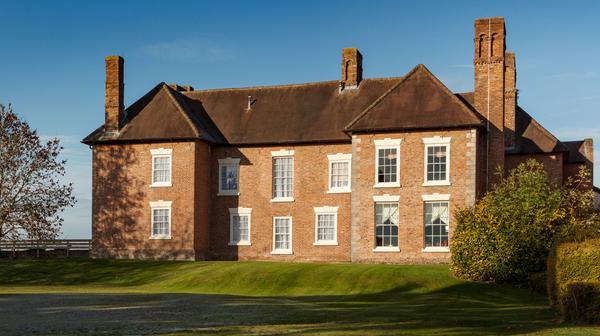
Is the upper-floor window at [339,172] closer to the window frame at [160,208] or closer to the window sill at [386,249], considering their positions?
the window sill at [386,249]

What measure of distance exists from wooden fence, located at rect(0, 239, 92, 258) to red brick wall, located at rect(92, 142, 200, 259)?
361 centimetres

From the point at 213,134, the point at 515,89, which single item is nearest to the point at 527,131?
the point at 515,89

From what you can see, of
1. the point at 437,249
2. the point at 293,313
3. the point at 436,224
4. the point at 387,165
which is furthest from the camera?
the point at 387,165

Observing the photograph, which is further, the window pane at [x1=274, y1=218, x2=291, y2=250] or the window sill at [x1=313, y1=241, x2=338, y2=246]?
the window pane at [x1=274, y1=218, x2=291, y2=250]

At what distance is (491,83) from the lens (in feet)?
134

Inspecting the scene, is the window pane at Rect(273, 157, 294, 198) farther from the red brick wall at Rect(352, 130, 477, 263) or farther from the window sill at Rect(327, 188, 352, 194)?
the red brick wall at Rect(352, 130, 477, 263)

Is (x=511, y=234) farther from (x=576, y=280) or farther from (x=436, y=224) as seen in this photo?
(x=576, y=280)

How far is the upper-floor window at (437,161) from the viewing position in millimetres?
39256

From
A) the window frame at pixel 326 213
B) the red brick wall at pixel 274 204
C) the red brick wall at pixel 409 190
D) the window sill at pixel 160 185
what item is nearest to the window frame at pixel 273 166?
the red brick wall at pixel 274 204

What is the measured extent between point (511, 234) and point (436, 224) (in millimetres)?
6414

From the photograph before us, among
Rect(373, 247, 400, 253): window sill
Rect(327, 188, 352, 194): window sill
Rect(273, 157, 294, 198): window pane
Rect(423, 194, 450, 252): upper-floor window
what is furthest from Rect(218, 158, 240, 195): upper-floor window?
Rect(423, 194, 450, 252): upper-floor window

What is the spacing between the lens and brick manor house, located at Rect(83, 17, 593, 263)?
130 feet

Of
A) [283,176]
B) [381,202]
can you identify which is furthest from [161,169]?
[381,202]

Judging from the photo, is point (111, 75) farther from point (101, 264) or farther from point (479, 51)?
point (479, 51)
